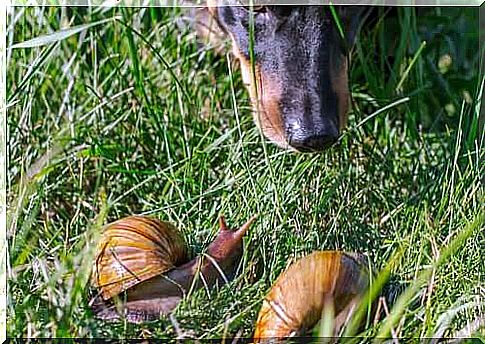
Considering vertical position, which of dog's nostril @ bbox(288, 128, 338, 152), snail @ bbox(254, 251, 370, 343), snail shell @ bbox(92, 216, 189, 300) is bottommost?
snail @ bbox(254, 251, 370, 343)

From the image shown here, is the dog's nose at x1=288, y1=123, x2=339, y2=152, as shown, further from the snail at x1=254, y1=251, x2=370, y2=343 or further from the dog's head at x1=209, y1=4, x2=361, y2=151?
the snail at x1=254, y1=251, x2=370, y2=343

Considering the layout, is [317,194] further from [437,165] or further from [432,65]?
[432,65]

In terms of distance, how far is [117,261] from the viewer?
92cm

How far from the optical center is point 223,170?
3.92ft

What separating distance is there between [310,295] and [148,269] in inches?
6.4

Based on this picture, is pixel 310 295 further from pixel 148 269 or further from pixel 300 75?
pixel 300 75

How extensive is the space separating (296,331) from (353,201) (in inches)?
13.3

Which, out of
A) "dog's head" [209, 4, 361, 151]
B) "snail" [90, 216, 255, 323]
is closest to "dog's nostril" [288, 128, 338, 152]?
"dog's head" [209, 4, 361, 151]

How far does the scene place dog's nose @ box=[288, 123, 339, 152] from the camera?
1088mm

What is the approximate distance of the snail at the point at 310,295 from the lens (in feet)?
2.77

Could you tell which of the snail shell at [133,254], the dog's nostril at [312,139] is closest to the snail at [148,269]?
the snail shell at [133,254]

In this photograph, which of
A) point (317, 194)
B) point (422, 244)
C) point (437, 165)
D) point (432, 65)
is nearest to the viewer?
point (422, 244)

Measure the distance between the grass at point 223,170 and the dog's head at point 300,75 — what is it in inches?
2.0

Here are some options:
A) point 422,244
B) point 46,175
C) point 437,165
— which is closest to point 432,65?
point 437,165
